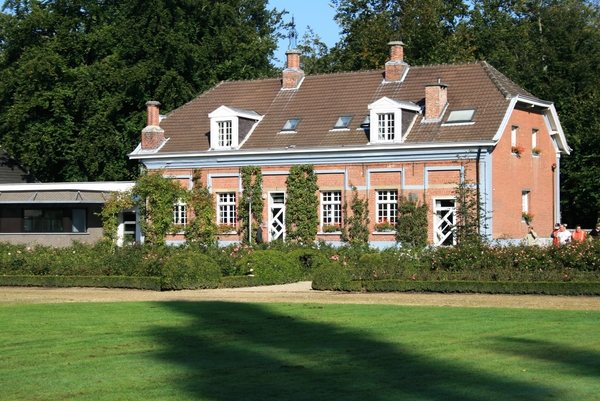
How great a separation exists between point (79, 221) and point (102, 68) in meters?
9.44

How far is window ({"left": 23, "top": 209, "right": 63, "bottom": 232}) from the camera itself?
4356cm

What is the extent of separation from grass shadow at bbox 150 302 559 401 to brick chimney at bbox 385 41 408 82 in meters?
25.4

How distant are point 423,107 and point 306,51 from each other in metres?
36.9

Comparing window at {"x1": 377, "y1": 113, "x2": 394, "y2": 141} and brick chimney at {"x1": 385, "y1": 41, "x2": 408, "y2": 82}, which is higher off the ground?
brick chimney at {"x1": 385, "y1": 41, "x2": 408, "y2": 82}

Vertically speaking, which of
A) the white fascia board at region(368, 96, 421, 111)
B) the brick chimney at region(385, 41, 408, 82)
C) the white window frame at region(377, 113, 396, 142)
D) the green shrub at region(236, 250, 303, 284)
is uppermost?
the brick chimney at region(385, 41, 408, 82)

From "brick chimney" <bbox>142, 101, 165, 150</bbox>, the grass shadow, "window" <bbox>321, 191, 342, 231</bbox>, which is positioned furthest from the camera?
"brick chimney" <bbox>142, 101, 165, 150</bbox>

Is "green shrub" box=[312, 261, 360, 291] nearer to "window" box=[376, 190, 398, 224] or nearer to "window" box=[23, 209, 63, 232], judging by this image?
"window" box=[376, 190, 398, 224]

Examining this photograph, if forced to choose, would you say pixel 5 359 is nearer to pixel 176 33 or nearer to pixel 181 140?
pixel 181 140

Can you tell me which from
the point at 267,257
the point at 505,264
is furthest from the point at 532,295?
the point at 267,257

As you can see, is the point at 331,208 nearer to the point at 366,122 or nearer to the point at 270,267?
the point at 366,122

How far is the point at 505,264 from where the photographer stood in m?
25.3

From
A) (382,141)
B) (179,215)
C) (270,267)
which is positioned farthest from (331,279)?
(179,215)

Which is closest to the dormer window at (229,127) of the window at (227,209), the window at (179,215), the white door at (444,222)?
the window at (227,209)

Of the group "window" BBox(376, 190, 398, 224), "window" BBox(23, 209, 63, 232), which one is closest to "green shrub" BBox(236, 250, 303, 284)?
"window" BBox(376, 190, 398, 224)
